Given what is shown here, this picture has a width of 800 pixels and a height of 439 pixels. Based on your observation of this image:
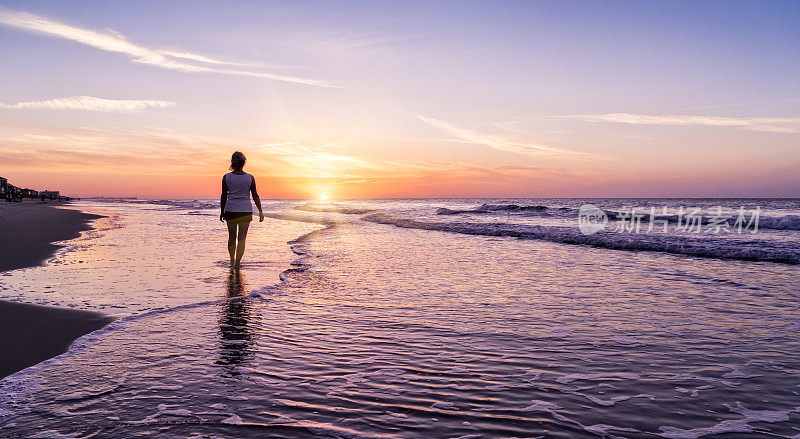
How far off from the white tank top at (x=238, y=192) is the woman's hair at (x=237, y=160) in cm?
21

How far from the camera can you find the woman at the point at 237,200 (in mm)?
10180

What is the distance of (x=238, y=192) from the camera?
10.3 meters

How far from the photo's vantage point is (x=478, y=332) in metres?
5.45

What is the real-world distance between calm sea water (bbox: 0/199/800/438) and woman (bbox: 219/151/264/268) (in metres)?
0.86

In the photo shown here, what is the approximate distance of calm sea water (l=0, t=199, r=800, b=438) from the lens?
10.5ft

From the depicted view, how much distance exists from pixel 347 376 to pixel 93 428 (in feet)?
6.16

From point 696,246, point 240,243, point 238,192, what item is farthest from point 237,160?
point 696,246

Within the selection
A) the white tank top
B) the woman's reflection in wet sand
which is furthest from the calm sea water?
the white tank top

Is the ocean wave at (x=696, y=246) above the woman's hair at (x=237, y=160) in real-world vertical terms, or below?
below

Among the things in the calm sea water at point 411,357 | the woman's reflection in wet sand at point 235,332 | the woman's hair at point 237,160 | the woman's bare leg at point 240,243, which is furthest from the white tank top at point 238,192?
the woman's reflection in wet sand at point 235,332

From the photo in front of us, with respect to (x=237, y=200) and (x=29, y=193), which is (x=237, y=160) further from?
(x=29, y=193)

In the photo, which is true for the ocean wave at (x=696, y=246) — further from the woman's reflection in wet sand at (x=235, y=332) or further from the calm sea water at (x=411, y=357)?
the woman's reflection in wet sand at (x=235, y=332)

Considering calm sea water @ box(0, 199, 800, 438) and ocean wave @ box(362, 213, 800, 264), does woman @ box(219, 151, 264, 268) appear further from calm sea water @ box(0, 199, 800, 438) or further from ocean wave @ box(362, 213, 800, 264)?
ocean wave @ box(362, 213, 800, 264)

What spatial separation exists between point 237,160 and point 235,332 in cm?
569
